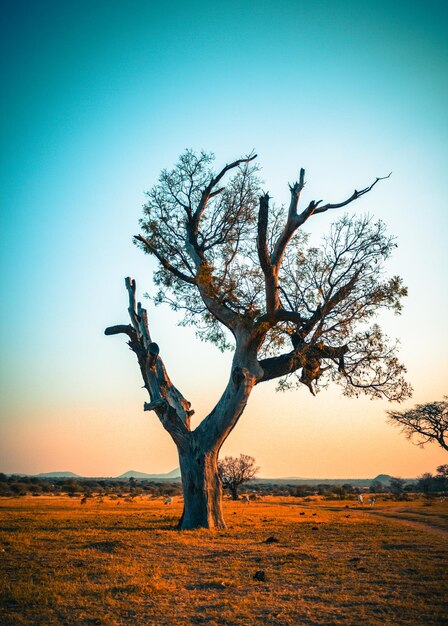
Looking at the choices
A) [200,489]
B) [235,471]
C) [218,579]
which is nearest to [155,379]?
[200,489]

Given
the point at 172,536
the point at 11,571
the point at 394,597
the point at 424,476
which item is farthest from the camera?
the point at 424,476

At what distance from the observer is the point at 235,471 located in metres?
45.7

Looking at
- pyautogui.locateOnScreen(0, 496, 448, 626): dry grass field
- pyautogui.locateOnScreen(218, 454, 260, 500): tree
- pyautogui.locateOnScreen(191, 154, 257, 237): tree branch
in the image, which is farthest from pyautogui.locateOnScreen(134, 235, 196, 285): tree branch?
pyautogui.locateOnScreen(218, 454, 260, 500): tree

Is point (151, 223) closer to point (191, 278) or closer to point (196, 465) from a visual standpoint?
point (191, 278)

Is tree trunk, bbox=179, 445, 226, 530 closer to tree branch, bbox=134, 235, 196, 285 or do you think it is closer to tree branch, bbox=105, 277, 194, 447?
tree branch, bbox=105, 277, 194, 447

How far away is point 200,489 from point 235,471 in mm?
32432

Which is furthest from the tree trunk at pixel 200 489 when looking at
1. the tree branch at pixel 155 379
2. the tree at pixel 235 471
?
the tree at pixel 235 471

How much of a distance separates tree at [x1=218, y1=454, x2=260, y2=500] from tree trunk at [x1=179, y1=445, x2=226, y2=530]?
30593 mm

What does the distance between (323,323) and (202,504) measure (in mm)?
7891

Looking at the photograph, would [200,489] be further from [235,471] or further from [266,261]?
[235,471]

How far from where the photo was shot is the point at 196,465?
1537 cm

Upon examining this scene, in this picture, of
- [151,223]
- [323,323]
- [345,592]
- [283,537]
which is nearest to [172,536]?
[283,537]

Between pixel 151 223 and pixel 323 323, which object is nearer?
pixel 323 323

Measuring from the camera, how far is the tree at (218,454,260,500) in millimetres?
44938
